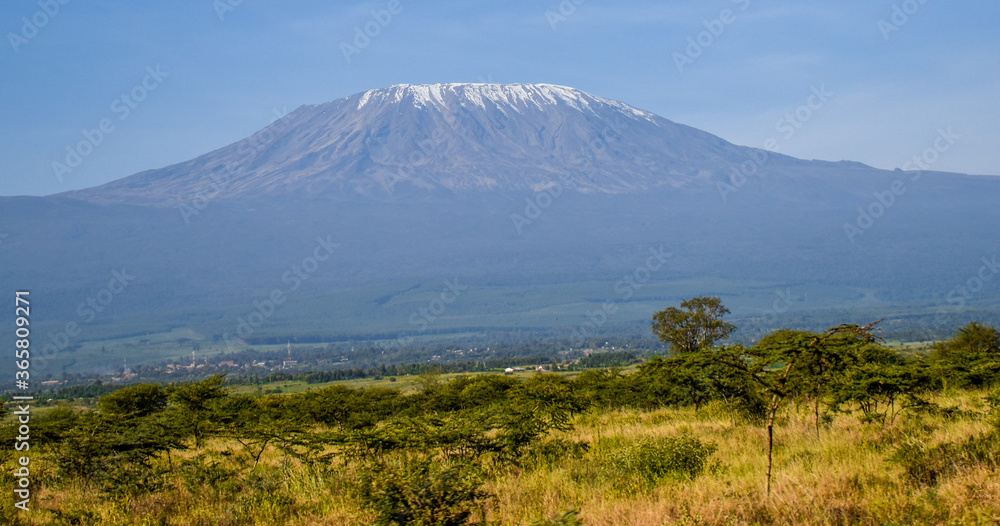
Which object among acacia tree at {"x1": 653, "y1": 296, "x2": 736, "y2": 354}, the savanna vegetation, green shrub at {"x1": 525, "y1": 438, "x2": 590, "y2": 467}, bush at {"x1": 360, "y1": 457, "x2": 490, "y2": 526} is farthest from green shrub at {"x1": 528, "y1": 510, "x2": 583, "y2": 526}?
acacia tree at {"x1": 653, "y1": 296, "x2": 736, "y2": 354}

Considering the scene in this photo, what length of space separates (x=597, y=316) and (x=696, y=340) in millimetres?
155623

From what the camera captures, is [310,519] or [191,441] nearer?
[310,519]

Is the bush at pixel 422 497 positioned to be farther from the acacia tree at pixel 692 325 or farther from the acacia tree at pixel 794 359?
the acacia tree at pixel 692 325

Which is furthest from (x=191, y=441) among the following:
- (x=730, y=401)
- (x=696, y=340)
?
(x=696, y=340)

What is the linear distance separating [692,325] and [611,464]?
82.4ft

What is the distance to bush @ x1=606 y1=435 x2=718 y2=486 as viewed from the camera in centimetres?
825

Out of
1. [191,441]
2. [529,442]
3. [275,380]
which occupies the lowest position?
[275,380]

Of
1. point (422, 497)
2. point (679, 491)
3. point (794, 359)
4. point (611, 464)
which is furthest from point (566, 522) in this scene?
point (611, 464)

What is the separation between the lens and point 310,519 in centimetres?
764

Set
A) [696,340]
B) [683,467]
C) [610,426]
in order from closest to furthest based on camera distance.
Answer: [683,467] < [610,426] < [696,340]

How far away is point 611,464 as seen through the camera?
8945 mm

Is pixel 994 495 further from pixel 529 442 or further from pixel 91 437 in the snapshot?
pixel 91 437

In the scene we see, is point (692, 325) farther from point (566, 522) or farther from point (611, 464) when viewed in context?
point (566, 522)

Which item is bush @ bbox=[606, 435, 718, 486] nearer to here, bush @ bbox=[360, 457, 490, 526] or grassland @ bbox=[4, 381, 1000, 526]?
grassland @ bbox=[4, 381, 1000, 526]
